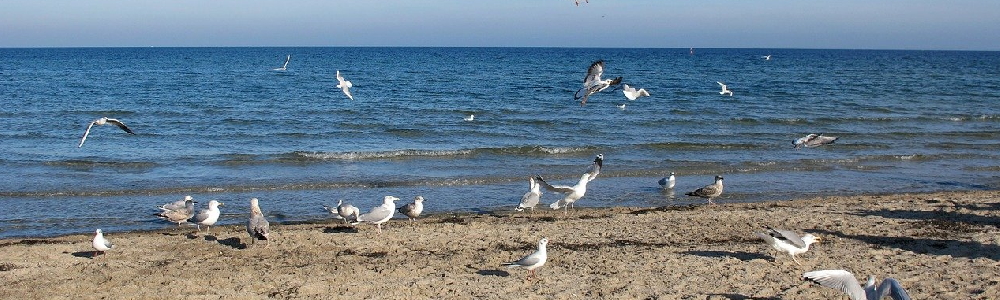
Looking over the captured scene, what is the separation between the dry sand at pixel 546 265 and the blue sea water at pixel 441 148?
235 cm

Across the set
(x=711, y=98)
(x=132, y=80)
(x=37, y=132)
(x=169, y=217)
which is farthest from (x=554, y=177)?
(x=132, y=80)

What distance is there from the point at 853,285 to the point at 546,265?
333 cm

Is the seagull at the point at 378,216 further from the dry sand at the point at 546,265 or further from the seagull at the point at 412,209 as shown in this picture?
the seagull at the point at 412,209

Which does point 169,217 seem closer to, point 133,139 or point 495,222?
point 495,222

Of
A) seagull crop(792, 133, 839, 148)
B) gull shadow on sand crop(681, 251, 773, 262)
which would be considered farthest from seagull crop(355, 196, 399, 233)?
seagull crop(792, 133, 839, 148)

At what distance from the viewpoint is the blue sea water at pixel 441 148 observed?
53.5ft

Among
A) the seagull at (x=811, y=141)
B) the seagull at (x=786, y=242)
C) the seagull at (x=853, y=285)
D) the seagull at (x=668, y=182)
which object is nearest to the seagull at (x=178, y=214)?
the seagull at (x=786, y=242)

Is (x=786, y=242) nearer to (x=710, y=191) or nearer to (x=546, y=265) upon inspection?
(x=546, y=265)

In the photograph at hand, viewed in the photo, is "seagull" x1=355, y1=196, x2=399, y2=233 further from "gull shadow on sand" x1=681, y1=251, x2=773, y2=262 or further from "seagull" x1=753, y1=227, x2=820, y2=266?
"seagull" x1=753, y1=227, x2=820, y2=266

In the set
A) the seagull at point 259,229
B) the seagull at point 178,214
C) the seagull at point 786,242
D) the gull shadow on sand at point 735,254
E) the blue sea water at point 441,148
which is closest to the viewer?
the seagull at point 786,242

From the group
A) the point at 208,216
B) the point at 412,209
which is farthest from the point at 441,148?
the point at 208,216

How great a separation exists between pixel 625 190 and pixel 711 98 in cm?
2290

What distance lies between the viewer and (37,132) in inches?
966

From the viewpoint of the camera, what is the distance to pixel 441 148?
2269 centimetres
